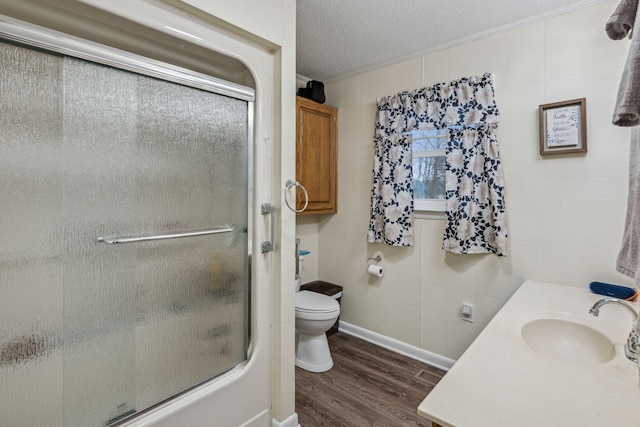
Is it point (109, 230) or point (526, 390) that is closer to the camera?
point (526, 390)

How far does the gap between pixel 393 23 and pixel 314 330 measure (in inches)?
86.6

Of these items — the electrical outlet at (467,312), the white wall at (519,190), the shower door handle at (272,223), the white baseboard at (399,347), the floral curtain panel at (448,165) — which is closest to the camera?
the shower door handle at (272,223)

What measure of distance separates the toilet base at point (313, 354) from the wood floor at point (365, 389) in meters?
0.05

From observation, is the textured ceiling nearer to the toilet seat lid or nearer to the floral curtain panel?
the floral curtain panel

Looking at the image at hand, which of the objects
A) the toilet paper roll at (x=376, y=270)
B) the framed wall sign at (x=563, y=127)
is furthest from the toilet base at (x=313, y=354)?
the framed wall sign at (x=563, y=127)

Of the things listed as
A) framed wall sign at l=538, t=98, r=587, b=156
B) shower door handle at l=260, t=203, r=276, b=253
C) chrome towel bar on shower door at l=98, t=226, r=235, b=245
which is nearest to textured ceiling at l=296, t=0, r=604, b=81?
framed wall sign at l=538, t=98, r=587, b=156

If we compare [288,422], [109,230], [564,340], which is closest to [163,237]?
[109,230]

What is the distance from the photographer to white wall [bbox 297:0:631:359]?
1741 millimetres

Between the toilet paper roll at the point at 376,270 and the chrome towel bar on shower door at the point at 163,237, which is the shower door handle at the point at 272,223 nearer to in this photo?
the chrome towel bar on shower door at the point at 163,237

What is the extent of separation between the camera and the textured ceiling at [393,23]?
6.00ft

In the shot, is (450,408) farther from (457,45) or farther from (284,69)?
(457,45)

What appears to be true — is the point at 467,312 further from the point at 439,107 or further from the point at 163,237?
the point at 163,237

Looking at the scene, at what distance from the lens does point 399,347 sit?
2.57 meters

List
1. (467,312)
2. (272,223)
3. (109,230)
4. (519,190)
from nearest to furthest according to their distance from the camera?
(109,230), (272,223), (519,190), (467,312)
